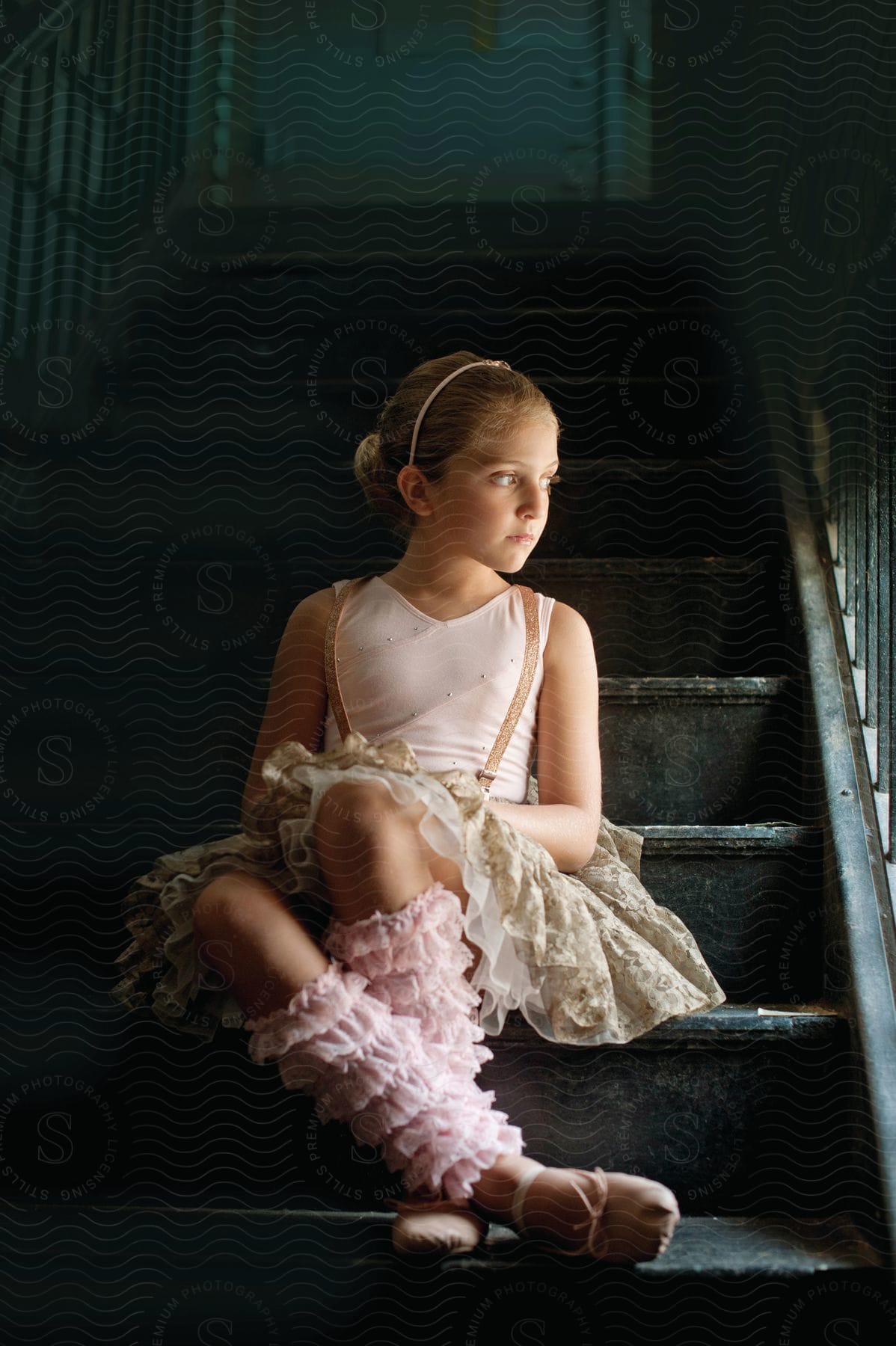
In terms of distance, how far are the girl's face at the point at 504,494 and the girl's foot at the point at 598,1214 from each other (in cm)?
63

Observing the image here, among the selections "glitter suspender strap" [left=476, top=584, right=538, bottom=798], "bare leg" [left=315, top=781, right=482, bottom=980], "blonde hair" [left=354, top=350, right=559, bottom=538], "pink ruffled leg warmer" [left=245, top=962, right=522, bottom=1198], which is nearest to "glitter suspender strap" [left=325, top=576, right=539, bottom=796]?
"glitter suspender strap" [left=476, top=584, right=538, bottom=798]

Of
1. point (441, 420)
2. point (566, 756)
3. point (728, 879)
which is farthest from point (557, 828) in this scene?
point (441, 420)

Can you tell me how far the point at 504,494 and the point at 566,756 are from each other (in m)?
0.28

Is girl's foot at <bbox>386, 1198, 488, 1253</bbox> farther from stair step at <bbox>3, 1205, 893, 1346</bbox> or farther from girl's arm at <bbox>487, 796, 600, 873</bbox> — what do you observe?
girl's arm at <bbox>487, 796, 600, 873</bbox>

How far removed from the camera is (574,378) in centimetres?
221

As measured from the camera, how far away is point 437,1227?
3.06 feet

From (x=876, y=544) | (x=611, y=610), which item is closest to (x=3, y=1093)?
(x=611, y=610)

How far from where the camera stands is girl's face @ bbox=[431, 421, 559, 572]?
1.30 meters

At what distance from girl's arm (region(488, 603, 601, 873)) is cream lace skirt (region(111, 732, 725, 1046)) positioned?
50 mm

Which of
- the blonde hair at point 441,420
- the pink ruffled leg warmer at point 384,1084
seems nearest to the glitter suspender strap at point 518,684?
the blonde hair at point 441,420

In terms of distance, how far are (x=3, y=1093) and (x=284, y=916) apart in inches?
13.7

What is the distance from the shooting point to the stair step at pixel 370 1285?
0.94m

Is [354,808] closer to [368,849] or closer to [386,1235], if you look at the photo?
[368,849]

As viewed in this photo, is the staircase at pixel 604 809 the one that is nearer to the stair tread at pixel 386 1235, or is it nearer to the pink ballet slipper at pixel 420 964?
the stair tread at pixel 386 1235
